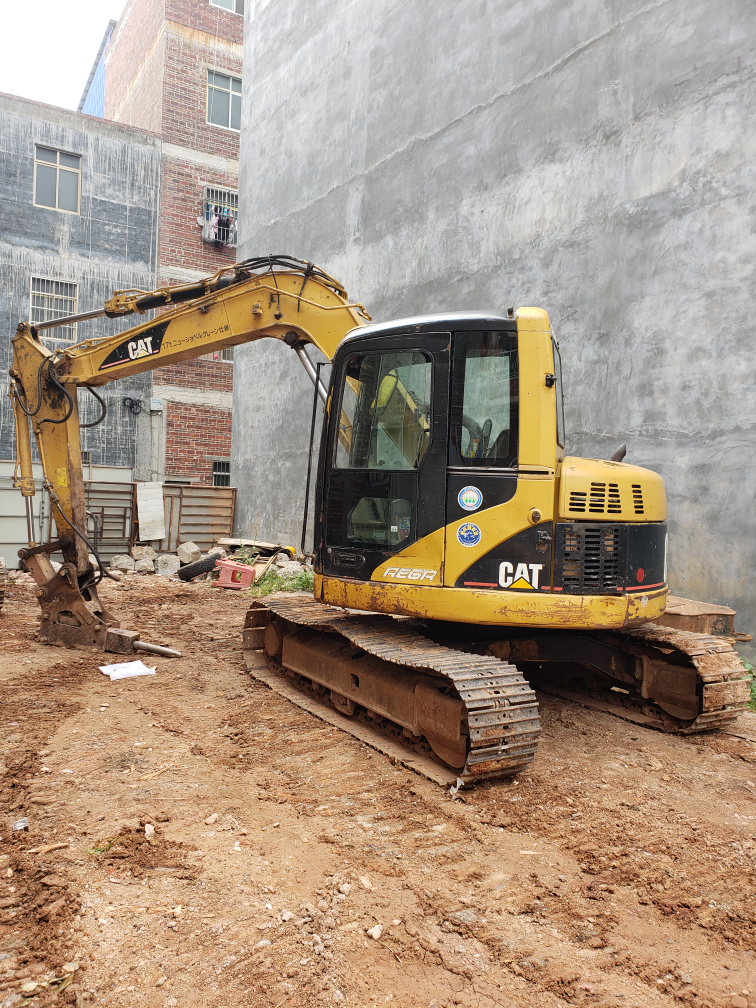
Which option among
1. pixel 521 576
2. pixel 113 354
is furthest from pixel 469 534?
pixel 113 354

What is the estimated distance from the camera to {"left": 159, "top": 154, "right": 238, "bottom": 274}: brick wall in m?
21.1

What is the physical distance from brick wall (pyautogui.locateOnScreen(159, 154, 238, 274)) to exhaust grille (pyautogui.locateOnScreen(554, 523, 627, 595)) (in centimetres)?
1893

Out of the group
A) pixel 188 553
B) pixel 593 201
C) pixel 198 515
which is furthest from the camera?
pixel 198 515

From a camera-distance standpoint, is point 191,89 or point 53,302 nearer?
point 53,302

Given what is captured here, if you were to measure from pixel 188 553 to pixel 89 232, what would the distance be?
9.74 metres

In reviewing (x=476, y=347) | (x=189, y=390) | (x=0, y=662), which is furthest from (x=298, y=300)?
(x=189, y=390)

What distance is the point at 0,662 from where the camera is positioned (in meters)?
7.46

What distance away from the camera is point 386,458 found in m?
5.36

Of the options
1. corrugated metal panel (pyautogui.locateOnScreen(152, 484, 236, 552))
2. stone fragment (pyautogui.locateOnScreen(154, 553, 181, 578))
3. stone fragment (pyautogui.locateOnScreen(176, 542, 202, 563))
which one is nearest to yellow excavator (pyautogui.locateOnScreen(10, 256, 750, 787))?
stone fragment (pyautogui.locateOnScreen(154, 553, 181, 578))

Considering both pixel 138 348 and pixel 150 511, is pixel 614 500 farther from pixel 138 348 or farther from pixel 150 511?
pixel 150 511

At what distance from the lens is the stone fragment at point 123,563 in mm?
16078

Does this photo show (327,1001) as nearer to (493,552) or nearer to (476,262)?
(493,552)

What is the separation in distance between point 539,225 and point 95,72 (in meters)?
33.4

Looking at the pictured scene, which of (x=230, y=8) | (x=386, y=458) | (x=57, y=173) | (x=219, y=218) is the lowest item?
(x=386, y=458)
